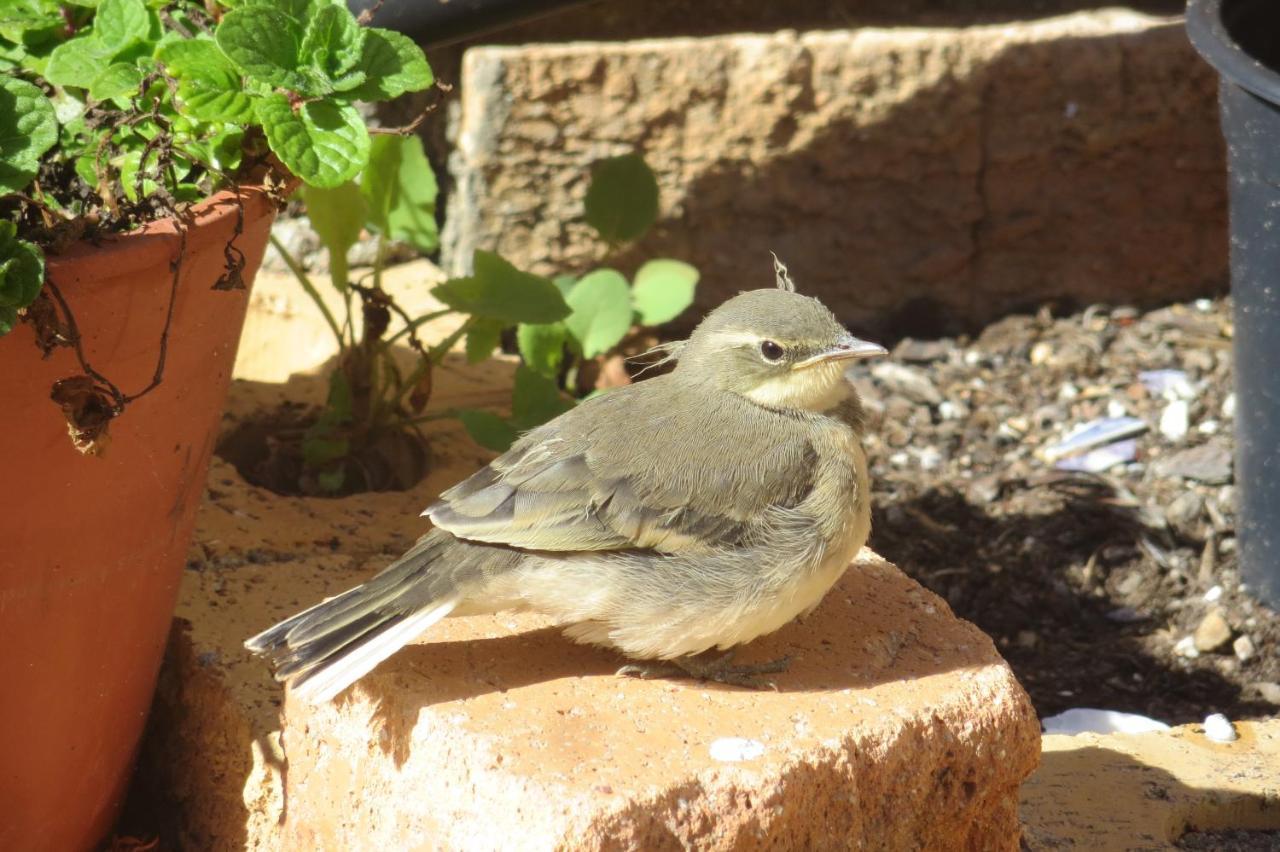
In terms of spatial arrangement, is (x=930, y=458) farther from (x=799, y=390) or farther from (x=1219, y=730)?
(x=799, y=390)

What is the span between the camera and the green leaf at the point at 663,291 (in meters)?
4.98

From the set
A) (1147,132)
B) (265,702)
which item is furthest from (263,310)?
(1147,132)

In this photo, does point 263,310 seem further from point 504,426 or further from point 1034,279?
point 1034,279

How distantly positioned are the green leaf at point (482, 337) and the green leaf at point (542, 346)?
149 mm

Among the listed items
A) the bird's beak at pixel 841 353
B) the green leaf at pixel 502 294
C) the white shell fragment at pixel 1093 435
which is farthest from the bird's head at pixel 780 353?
the white shell fragment at pixel 1093 435

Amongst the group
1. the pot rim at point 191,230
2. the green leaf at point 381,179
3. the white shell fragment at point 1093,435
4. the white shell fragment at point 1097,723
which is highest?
the pot rim at point 191,230

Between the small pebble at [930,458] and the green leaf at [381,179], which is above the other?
the green leaf at [381,179]

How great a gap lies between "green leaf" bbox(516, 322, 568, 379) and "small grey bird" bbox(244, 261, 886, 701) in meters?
1.25

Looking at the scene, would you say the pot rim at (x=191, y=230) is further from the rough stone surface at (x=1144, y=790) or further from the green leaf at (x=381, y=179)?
the rough stone surface at (x=1144, y=790)

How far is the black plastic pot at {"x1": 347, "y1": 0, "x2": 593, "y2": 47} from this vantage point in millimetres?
3697

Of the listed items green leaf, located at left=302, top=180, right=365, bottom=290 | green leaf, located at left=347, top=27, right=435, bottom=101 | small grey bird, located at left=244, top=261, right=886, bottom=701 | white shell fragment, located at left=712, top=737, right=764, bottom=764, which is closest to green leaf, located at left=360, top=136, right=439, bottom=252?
green leaf, located at left=302, top=180, right=365, bottom=290

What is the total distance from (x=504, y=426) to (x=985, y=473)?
1.91 m

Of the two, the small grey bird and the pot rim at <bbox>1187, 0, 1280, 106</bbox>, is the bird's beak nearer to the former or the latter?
the small grey bird

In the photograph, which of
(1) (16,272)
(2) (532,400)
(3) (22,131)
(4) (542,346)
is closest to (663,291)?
(4) (542,346)
